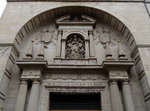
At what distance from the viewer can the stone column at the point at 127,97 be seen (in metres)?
6.98

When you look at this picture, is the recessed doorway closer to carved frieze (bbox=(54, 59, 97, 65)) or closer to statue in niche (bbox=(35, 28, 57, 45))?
carved frieze (bbox=(54, 59, 97, 65))

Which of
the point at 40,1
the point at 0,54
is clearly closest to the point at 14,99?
the point at 0,54

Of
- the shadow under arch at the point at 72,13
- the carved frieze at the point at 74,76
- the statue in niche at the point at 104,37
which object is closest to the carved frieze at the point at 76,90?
the carved frieze at the point at 74,76

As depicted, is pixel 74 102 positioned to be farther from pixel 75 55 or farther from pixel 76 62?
pixel 75 55

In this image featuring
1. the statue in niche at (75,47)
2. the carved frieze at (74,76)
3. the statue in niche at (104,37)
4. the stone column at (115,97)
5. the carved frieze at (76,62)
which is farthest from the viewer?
the statue in niche at (104,37)

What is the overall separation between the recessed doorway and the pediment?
4.78m

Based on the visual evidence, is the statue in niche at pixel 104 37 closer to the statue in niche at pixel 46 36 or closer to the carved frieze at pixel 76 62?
the carved frieze at pixel 76 62

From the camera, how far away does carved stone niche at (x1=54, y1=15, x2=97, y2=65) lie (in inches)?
354

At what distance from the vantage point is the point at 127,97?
23.6 feet

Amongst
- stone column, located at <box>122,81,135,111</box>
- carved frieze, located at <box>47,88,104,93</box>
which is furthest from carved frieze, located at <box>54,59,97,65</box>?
stone column, located at <box>122,81,135,111</box>

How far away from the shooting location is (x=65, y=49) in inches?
368

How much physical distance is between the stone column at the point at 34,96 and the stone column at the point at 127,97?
427cm

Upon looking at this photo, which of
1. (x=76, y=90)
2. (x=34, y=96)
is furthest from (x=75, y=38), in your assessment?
(x=34, y=96)

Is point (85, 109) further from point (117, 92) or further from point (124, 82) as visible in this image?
point (124, 82)
